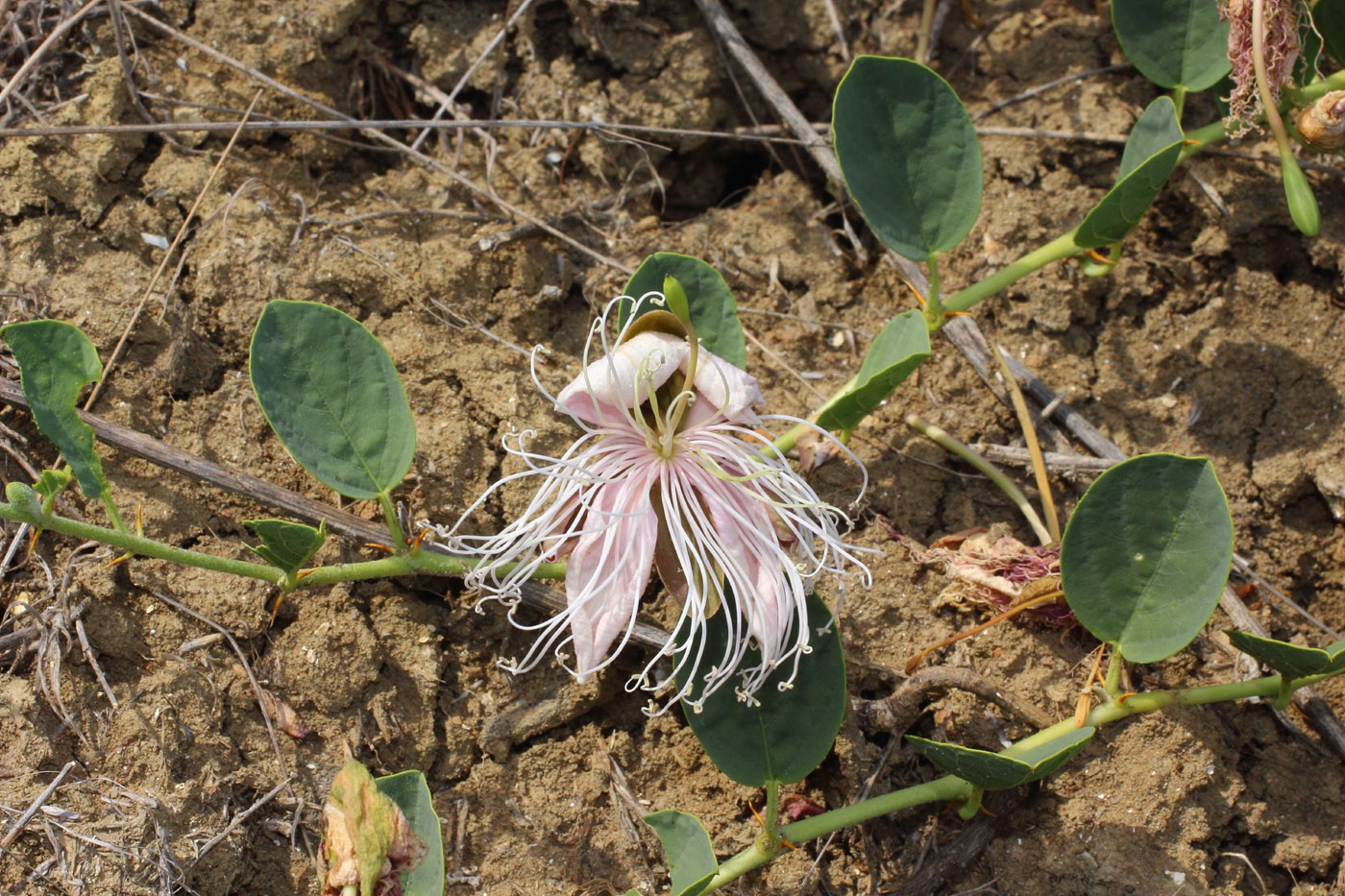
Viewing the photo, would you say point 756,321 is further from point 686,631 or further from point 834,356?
point 686,631

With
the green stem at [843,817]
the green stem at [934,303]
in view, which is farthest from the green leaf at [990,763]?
the green stem at [934,303]

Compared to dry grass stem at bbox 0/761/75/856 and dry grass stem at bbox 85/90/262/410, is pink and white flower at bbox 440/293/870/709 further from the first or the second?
dry grass stem at bbox 85/90/262/410

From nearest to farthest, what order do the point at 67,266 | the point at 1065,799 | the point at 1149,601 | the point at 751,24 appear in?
the point at 1149,601 < the point at 1065,799 < the point at 67,266 < the point at 751,24

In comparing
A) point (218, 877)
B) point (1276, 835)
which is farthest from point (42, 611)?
point (1276, 835)

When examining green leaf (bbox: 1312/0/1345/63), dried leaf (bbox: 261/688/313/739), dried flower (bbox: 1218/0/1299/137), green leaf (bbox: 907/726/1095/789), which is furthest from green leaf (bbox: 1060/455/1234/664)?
dried leaf (bbox: 261/688/313/739)

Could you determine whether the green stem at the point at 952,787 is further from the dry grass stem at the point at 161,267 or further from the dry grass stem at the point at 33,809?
the dry grass stem at the point at 161,267

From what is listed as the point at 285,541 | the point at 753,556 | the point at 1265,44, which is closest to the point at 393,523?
the point at 285,541

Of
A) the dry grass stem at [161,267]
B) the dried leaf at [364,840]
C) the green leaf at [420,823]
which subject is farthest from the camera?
the dry grass stem at [161,267]
